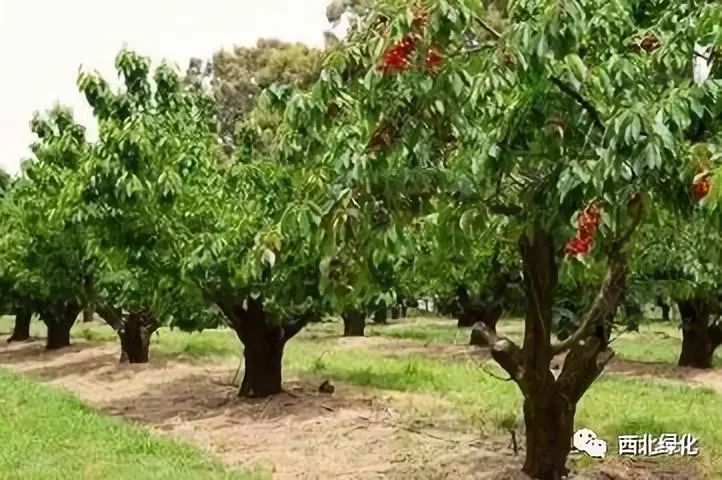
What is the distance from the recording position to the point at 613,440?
903 cm

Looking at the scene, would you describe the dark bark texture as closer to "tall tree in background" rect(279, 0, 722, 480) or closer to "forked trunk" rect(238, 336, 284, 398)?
"tall tree in background" rect(279, 0, 722, 480)

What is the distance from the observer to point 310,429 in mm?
10078

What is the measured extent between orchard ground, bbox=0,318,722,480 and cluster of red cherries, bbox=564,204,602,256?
11.8ft

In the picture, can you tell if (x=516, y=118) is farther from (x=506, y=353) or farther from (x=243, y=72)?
(x=243, y=72)

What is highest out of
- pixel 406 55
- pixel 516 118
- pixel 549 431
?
pixel 406 55

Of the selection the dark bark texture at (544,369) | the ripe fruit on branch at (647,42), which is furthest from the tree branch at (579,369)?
the ripe fruit on branch at (647,42)

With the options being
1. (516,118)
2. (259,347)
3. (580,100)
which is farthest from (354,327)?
(580,100)

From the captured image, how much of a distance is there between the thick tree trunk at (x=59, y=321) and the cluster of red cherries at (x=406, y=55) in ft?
62.1

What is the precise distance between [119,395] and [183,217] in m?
4.28

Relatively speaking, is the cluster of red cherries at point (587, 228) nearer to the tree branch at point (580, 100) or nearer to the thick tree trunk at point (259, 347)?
the tree branch at point (580, 100)

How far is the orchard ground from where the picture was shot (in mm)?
8062

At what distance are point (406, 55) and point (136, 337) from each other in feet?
46.9

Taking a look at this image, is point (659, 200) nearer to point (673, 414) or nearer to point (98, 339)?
point (673, 414)

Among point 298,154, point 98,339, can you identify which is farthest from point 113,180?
point 98,339
